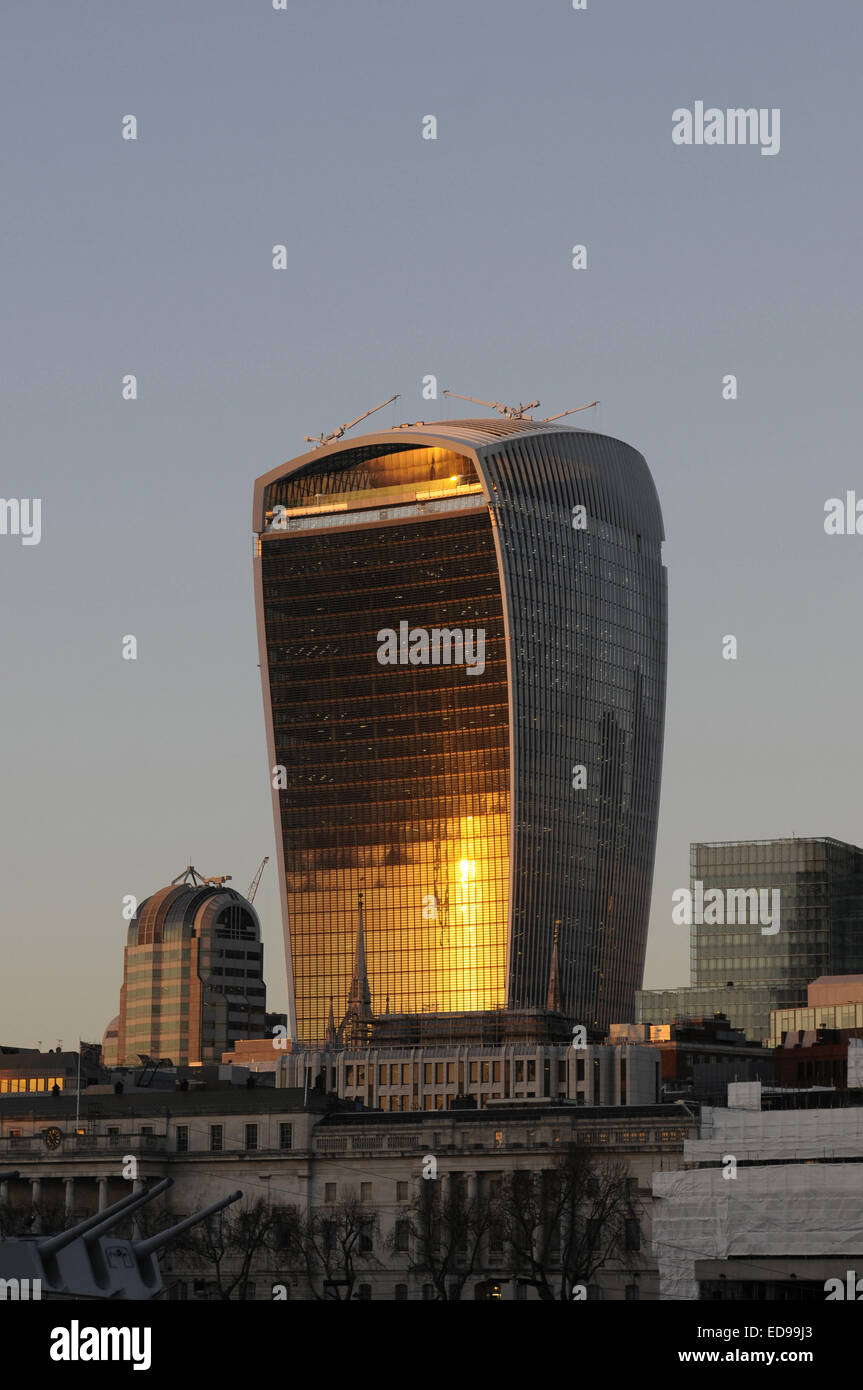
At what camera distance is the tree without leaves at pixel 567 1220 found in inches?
7057

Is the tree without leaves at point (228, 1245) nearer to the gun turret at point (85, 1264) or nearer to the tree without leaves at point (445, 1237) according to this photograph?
the tree without leaves at point (445, 1237)

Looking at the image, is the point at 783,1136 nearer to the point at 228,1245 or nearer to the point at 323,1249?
the point at 323,1249

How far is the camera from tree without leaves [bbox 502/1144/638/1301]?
179 metres

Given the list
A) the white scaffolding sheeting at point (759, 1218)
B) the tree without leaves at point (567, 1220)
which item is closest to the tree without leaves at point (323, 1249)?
the tree without leaves at point (567, 1220)

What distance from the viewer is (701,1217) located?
183 meters

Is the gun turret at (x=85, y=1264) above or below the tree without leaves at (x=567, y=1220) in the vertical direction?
above

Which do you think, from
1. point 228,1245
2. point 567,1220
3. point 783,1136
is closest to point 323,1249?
point 228,1245
